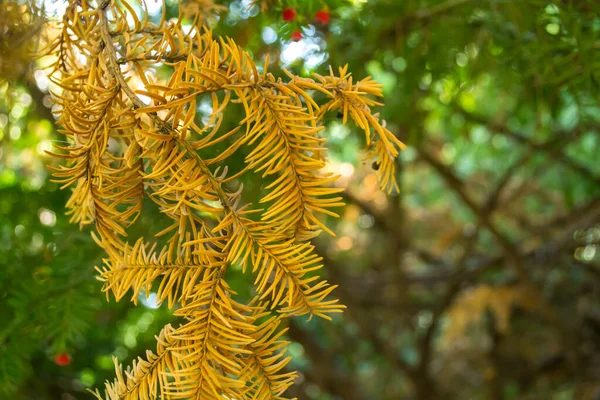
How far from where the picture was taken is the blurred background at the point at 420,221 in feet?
2.00

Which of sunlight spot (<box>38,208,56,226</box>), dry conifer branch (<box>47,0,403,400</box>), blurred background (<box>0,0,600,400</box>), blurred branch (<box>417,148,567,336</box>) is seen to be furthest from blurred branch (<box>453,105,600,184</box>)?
dry conifer branch (<box>47,0,403,400</box>)

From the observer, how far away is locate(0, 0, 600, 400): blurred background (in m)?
0.61

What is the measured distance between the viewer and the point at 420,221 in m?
1.97

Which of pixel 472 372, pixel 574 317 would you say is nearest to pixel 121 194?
pixel 574 317

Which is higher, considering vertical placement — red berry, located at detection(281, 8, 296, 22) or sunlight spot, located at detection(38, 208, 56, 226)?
red berry, located at detection(281, 8, 296, 22)

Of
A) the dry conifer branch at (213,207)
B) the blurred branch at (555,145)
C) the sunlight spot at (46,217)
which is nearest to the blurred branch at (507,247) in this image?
the blurred branch at (555,145)

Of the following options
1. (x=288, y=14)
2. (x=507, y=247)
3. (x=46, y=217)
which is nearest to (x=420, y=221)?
(x=507, y=247)

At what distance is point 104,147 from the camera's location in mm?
310

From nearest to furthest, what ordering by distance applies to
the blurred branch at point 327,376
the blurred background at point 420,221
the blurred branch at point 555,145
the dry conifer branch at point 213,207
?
the dry conifer branch at point 213,207
the blurred background at point 420,221
the blurred branch at point 555,145
the blurred branch at point 327,376

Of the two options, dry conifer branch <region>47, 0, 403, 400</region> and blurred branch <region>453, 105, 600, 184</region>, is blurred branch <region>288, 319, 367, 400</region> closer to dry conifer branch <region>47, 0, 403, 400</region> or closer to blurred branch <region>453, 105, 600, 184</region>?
blurred branch <region>453, 105, 600, 184</region>

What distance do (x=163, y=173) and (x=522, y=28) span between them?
1.75 ft

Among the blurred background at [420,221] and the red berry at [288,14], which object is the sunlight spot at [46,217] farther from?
the red berry at [288,14]

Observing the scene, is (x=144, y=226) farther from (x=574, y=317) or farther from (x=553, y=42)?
(x=574, y=317)

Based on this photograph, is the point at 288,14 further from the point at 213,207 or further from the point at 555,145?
the point at 555,145
